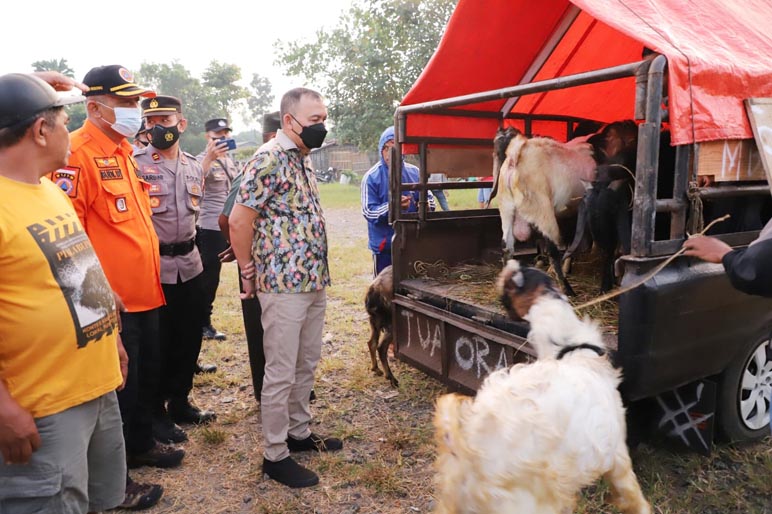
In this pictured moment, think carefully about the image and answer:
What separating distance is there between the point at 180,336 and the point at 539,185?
116 inches

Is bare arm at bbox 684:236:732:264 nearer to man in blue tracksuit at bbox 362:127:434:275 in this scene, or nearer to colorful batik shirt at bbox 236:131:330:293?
colorful batik shirt at bbox 236:131:330:293

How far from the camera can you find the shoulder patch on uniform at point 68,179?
2.98 metres

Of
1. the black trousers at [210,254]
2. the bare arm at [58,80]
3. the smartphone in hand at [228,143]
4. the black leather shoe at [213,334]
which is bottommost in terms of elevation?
the black leather shoe at [213,334]

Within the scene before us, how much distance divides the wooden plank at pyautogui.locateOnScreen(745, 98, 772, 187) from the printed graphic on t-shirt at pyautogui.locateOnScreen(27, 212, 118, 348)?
333cm

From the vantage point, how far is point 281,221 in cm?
327

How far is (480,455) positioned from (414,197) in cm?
380

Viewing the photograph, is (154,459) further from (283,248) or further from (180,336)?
(283,248)

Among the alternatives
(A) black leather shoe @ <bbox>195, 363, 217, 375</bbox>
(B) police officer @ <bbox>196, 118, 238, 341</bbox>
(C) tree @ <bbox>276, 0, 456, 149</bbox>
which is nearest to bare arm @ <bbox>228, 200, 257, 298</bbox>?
(A) black leather shoe @ <bbox>195, 363, 217, 375</bbox>

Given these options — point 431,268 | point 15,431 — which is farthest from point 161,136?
point 15,431

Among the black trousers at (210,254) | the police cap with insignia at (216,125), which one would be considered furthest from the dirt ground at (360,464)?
the police cap with insignia at (216,125)

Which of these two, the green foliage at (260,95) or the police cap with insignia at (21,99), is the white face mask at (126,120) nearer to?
the police cap with insignia at (21,99)

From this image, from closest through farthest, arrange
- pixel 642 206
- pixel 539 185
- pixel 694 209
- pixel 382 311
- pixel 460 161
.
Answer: pixel 642 206
pixel 694 209
pixel 539 185
pixel 382 311
pixel 460 161

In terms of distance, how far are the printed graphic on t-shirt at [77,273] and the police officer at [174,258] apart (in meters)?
1.85

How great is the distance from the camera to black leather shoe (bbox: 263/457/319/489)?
334 cm
